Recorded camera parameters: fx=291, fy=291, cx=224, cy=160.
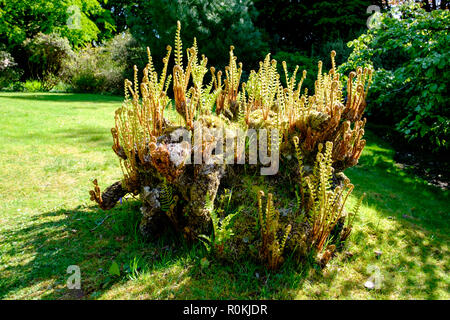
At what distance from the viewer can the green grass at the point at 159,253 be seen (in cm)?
223

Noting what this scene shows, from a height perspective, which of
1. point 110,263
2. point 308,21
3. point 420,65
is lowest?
point 110,263

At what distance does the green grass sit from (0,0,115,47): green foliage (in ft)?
61.6

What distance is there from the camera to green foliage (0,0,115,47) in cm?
1853

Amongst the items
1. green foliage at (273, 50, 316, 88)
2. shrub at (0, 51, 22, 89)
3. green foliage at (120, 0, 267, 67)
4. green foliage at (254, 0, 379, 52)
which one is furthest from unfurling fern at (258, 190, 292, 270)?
shrub at (0, 51, 22, 89)

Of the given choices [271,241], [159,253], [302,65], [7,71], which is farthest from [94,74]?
[271,241]

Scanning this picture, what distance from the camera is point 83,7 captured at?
21953mm

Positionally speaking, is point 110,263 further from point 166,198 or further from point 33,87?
point 33,87

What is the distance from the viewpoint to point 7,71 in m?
16.5

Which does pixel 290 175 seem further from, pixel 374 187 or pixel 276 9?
pixel 276 9

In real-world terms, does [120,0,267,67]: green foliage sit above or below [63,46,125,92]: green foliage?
above

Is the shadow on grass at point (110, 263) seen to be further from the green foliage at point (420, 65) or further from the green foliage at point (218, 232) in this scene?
the green foliage at point (420, 65)

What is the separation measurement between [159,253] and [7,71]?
1916 centimetres

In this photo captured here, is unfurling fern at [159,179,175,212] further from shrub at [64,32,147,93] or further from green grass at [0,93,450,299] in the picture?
shrub at [64,32,147,93]
